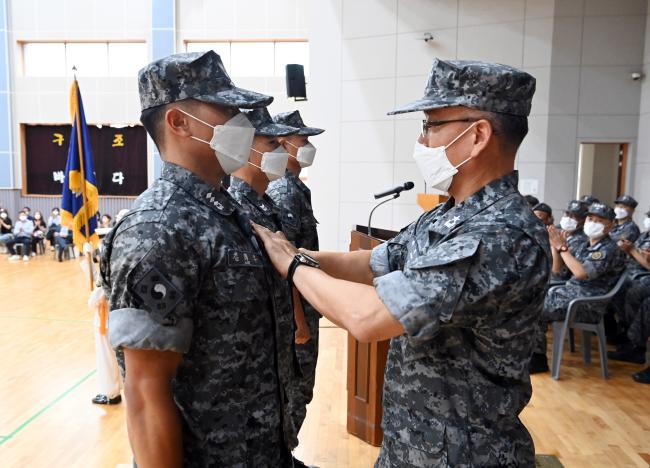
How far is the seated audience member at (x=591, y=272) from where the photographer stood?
4.36m

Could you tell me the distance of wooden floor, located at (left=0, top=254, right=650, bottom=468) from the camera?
119 inches

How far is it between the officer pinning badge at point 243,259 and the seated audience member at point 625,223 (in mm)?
5155

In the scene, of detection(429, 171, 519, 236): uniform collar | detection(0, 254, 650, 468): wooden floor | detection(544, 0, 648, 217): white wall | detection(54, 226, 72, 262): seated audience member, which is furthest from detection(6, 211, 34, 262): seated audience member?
detection(429, 171, 519, 236): uniform collar

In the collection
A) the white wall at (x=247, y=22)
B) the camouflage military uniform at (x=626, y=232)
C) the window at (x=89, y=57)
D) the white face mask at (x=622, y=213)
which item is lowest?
the camouflage military uniform at (x=626, y=232)

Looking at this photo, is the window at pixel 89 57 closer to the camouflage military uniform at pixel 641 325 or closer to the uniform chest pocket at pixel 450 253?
the camouflage military uniform at pixel 641 325

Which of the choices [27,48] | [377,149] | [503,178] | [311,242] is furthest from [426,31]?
[27,48]

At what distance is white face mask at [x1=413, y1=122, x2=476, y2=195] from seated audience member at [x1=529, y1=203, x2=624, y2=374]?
343 centimetres

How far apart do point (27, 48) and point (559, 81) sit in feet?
45.3

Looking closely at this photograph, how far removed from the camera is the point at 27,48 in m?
13.8

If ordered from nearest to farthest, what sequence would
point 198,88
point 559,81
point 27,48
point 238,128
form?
point 198,88, point 238,128, point 559,81, point 27,48

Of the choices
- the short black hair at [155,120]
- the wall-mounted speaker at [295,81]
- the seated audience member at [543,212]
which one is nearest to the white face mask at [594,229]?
the seated audience member at [543,212]

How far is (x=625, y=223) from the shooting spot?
5.50 metres

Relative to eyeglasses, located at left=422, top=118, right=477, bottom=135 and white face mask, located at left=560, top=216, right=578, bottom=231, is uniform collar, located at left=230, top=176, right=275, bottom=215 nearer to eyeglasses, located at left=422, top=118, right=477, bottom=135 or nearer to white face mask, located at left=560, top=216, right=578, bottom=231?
eyeglasses, located at left=422, top=118, right=477, bottom=135

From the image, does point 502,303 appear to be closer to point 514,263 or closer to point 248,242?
point 514,263
